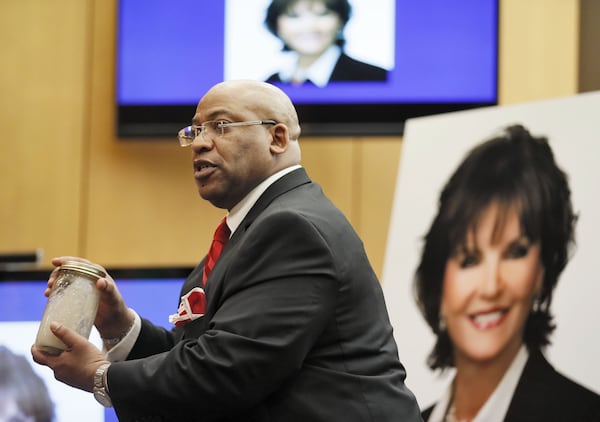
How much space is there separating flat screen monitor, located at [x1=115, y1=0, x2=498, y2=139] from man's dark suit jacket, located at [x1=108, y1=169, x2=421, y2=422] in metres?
2.18

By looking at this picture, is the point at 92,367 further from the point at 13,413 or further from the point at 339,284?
the point at 13,413

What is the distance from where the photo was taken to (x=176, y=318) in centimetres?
188

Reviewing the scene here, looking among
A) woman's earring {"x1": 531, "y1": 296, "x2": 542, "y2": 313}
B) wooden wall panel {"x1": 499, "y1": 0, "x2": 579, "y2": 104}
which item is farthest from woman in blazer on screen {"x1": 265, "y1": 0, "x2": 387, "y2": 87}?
woman's earring {"x1": 531, "y1": 296, "x2": 542, "y2": 313}

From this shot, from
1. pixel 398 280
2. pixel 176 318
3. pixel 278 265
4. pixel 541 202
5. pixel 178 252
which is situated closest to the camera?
pixel 278 265

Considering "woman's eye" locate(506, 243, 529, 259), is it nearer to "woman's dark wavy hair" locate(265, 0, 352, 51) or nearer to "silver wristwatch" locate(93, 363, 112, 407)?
"woman's dark wavy hair" locate(265, 0, 352, 51)

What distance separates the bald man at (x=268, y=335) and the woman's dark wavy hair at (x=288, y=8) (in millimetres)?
2071

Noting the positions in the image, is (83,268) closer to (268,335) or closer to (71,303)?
(71,303)

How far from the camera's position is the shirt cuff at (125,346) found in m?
2.12

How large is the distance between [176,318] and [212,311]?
12 cm

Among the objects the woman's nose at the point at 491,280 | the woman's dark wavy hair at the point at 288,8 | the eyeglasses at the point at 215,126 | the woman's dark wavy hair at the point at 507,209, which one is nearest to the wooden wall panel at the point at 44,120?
the woman's dark wavy hair at the point at 288,8

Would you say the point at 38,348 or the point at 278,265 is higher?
the point at 278,265

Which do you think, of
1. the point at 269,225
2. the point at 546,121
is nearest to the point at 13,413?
the point at 269,225

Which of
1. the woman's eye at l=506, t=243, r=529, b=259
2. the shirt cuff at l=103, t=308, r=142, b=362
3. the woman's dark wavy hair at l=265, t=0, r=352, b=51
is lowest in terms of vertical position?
the shirt cuff at l=103, t=308, r=142, b=362

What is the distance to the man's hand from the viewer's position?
1755 millimetres
